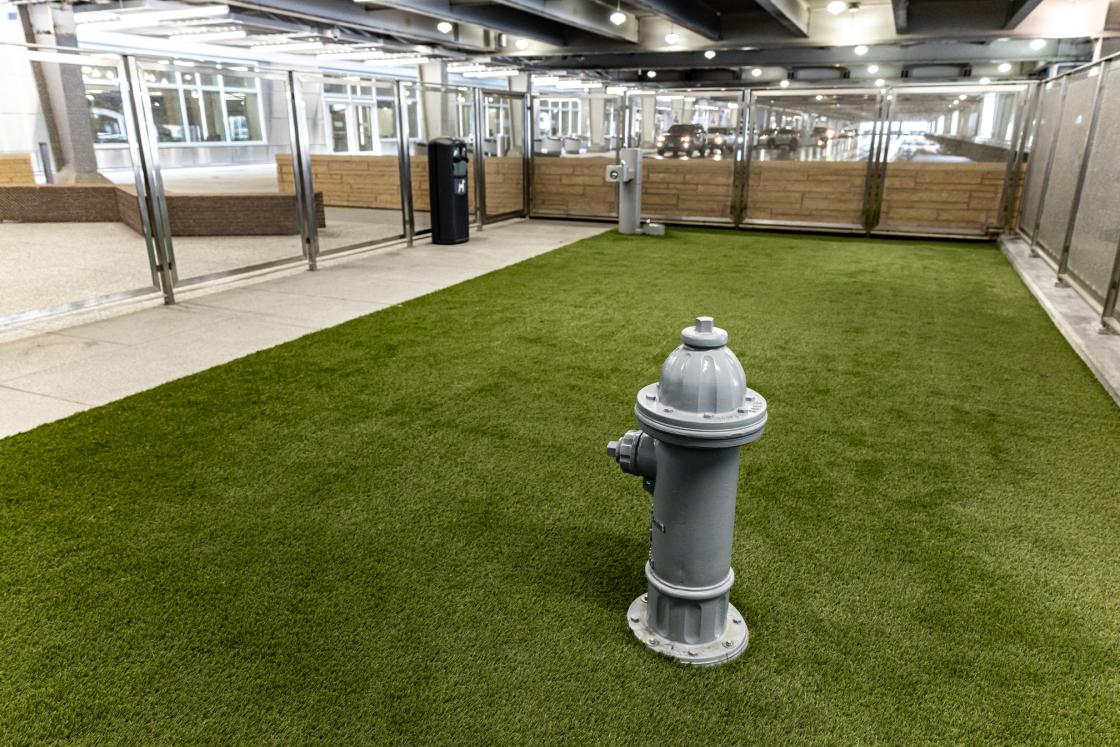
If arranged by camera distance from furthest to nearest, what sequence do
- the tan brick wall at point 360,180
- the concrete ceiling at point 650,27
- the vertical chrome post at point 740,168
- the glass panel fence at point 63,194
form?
the tan brick wall at point 360,180
the concrete ceiling at point 650,27
the vertical chrome post at point 740,168
the glass panel fence at point 63,194

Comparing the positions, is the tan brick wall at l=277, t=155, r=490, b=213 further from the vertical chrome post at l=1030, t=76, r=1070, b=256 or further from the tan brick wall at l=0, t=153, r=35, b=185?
the vertical chrome post at l=1030, t=76, r=1070, b=256

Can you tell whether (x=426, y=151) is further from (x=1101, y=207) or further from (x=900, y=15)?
(x=1101, y=207)

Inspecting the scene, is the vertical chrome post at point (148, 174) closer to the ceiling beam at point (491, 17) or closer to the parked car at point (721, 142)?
the ceiling beam at point (491, 17)

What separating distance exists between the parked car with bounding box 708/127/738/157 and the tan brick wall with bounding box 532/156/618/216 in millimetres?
1566

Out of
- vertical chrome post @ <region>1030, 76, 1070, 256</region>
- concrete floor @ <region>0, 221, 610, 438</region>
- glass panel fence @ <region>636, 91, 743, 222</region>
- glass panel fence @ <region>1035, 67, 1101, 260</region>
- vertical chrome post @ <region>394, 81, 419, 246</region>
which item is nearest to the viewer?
concrete floor @ <region>0, 221, 610, 438</region>

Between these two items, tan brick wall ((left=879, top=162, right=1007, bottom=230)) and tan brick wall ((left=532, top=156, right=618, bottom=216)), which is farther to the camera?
tan brick wall ((left=532, top=156, right=618, bottom=216))

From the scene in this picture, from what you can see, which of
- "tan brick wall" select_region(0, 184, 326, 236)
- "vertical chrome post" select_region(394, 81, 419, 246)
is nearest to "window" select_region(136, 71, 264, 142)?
"tan brick wall" select_region(0, 184, 326, 236)

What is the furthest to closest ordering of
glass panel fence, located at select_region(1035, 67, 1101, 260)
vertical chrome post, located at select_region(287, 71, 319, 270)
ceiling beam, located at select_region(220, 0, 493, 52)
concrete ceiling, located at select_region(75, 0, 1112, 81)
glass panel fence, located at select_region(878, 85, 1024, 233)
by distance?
concrete ceiling, located at select_region(75, 0, 1112, 81) → ceiling beam, located at select_region(220, 0, 493, 52) → glass panel fence, located at select_region(878, 85, 1024, 233) → vertical chrome post, located at select_region(287, 71, 319, 270) → glass panel fence, located at select_region(1035, 67, 1101, 260)

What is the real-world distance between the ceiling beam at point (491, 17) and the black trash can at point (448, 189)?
333 centimetres

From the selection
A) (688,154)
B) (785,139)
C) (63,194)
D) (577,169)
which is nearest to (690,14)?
(688,154)

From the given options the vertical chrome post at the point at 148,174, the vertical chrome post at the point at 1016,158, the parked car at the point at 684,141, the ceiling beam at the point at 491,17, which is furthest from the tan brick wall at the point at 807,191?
the vertical chrome post at the point at 148,174

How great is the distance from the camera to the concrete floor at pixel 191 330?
13.9ft

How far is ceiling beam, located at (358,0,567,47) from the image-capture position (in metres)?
12.2

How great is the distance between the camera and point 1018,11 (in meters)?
11.3
